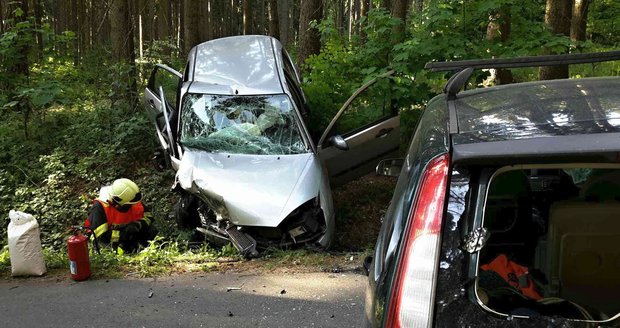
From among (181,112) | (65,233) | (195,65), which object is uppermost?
(195,65)

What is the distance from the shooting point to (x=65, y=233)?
780 cm

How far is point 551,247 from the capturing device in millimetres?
1768

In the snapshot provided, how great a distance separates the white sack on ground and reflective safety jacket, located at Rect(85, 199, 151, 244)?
0.85m

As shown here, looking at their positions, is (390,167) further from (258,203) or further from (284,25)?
(284,25)

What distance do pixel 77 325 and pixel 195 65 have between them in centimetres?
506

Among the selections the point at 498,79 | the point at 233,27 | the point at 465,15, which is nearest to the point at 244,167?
the point at 465,15

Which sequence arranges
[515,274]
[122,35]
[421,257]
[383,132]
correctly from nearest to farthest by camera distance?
[421,257], [515,274], [383,132], [122,35]

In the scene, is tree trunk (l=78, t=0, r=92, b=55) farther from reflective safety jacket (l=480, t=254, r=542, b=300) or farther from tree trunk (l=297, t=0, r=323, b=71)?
reflective safety jacket (l=480, t=254, r=542, b=300)

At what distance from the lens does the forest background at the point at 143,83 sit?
307 inches


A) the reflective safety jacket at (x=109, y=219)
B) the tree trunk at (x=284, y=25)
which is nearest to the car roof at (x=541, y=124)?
the reflective safety jacket at (x=109, y=219)

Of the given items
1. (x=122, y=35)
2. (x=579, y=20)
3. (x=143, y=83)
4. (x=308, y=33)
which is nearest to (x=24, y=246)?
(x=143, y=83)

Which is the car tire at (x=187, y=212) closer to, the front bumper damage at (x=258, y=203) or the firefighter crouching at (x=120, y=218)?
the front bumper damage at (x=258, y=203)

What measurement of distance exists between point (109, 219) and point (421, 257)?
5.26 m

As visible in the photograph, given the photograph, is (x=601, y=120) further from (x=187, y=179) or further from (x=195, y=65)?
(x=195, y=65)
